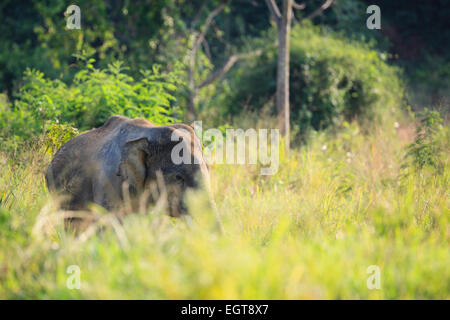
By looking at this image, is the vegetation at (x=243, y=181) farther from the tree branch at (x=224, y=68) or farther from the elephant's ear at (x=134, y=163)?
the elephant's ear at (x=134, y=163)

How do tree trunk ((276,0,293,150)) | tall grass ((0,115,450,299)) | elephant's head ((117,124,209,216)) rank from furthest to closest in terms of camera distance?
tree trunk ((276,0,293,150)) → elephant's head ((117,124,209,216)) → tall grass ((0,115,450,299))

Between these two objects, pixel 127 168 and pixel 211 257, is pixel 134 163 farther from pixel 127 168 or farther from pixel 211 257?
pixel 211 257

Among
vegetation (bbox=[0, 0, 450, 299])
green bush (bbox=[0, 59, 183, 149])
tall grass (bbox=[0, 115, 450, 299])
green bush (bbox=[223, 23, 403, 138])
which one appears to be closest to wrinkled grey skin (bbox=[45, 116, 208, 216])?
vegetation (bbox=[0, 0, 450, 299])

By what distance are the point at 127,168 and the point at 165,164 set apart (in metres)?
0.34

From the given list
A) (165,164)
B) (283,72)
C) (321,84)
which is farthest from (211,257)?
(321,84)

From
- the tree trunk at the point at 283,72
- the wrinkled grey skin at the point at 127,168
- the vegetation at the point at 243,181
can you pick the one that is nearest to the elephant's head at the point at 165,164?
the wrinkled grey skin at the point at 127,168

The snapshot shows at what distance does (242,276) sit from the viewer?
3.17 metres

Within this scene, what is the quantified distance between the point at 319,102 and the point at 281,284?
32.3 feet

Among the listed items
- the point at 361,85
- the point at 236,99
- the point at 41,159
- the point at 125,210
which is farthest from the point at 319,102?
the point at 125,210

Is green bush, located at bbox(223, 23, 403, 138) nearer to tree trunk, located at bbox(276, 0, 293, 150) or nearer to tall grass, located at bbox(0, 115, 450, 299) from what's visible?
tree trunk, located at bbox(276, 0, 293, 150)

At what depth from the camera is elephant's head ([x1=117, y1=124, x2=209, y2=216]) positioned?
4.64m

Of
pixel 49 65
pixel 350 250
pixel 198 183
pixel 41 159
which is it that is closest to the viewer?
pixel 350 250

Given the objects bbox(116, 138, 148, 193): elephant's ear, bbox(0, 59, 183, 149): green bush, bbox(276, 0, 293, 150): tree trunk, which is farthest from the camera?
bbox(276, 0, 293, 150): tree trunk
